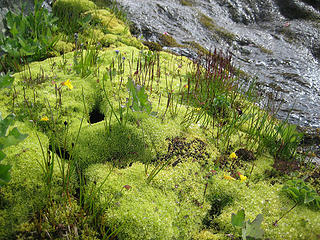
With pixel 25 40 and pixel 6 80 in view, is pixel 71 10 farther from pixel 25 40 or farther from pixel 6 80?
pixel 6 80

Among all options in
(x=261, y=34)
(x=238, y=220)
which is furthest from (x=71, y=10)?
(x=261, y=34)

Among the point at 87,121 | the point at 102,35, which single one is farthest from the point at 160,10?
the point at 87,121

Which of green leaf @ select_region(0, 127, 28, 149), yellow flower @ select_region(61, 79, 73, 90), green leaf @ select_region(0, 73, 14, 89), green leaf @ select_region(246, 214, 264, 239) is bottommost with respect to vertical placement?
green leaf @ select_region(246, 214, 264, 239)

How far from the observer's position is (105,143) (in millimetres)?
2834

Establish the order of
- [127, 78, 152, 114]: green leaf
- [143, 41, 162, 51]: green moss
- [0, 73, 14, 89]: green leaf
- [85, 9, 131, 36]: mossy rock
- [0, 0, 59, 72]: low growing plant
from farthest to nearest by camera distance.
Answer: [143, 41, 162, 51]: green moss → [85, 9, 131, 36]: mossy rock → [0, 0, 59, 72]: low growing plant → [127, 78, 152, 114]: green leaf → [0, 73, 14, 89]: green leaf

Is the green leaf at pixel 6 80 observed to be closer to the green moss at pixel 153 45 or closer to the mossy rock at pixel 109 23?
the mossy rock at pixel 109 23

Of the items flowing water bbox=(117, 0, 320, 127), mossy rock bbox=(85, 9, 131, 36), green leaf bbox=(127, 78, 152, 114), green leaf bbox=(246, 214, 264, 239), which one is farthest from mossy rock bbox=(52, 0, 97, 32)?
green leaf bbox=(246, 214, 264, 239)

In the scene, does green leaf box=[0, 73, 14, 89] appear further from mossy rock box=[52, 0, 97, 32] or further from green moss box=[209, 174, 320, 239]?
mossy rock box=[52, 0, 97, 32]

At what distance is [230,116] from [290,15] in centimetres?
1041

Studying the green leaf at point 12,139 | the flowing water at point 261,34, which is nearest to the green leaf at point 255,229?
the green leaf at point 12,139

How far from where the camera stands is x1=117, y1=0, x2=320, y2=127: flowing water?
6262 millimetres

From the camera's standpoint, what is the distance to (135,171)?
2.57 metres

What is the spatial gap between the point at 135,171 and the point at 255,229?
4.12 ft

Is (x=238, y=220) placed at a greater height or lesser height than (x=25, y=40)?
lesser
